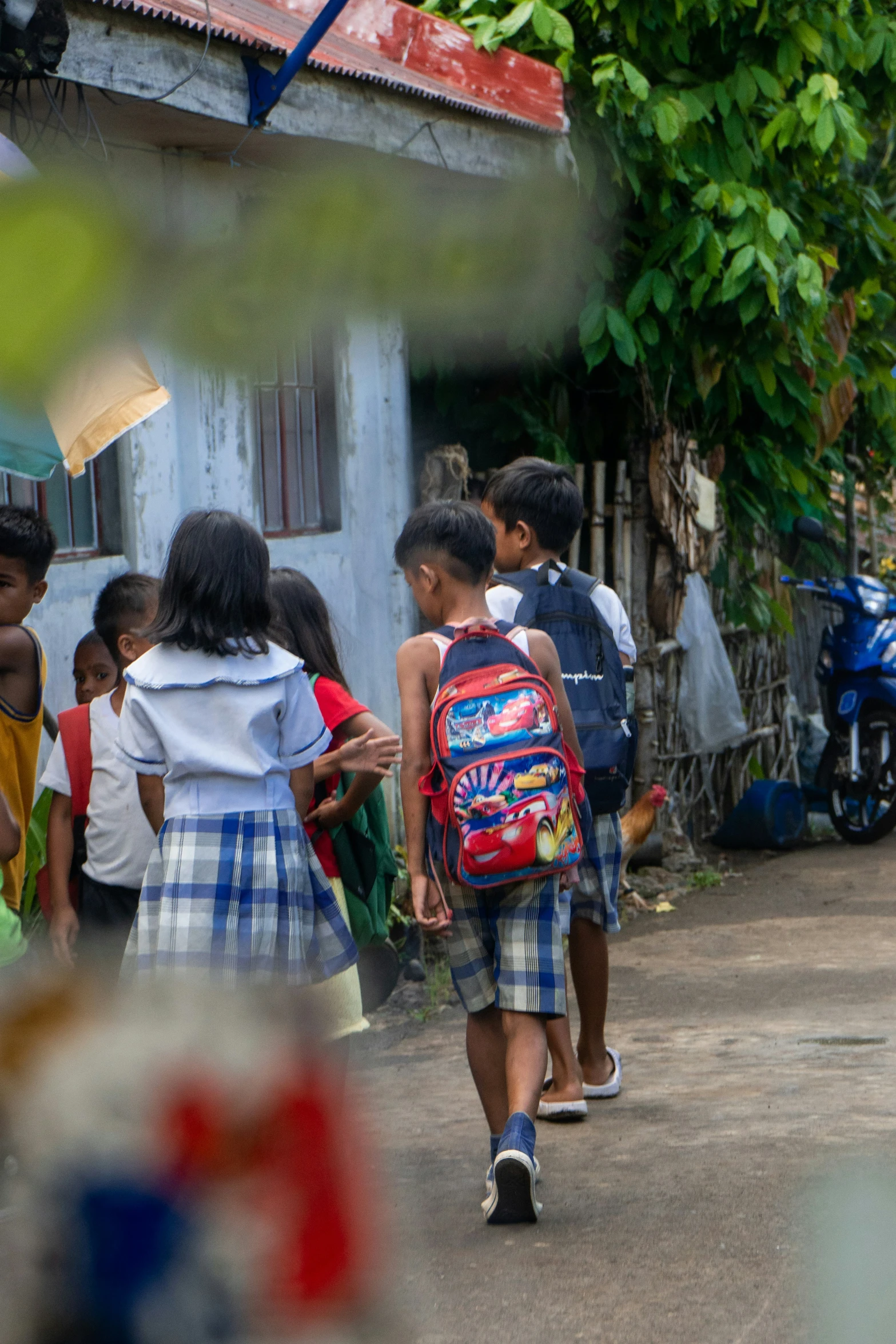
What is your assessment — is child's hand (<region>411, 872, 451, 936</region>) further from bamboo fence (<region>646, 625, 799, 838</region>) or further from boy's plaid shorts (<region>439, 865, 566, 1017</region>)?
bamboo fence (<region>646, 625, 799, 838</region>)

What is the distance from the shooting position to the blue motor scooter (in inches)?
278

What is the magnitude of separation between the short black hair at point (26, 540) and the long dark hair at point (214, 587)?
0.66ft

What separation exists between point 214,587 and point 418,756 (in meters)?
0.62

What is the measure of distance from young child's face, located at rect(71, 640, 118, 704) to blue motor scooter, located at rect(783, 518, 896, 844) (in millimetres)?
4518

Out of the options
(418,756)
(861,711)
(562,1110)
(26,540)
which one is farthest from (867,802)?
(26,540)

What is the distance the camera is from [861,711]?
7156mm

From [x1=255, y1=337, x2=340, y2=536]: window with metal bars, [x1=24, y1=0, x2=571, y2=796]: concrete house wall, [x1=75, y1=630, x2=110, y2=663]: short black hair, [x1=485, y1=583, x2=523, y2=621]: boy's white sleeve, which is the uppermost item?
[x1=24, y1=0, x2=571, y2=796]: concrete house wall

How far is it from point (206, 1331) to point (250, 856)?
1.96 m

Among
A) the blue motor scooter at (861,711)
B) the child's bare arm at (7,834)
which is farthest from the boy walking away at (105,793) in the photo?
the blue motor scooter at (861,711)

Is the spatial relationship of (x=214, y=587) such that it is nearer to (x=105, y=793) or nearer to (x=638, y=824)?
(x=105, y=793)

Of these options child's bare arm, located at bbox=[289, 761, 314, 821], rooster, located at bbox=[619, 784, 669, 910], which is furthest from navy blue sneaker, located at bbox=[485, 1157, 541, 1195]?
rooster, located at bbox=[619, 784, 669, 910]

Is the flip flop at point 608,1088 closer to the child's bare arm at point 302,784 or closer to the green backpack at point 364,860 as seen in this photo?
the green backpack at point 364,860

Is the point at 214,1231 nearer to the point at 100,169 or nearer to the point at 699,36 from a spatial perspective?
the point at 100,169

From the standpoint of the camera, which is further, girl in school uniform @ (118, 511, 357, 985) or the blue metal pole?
girl in school uniform @ (118, 511, 357, 985)
